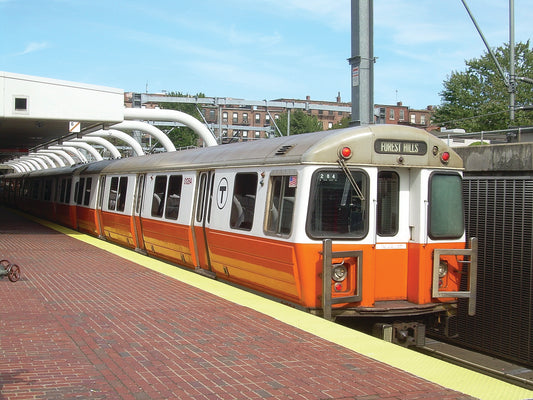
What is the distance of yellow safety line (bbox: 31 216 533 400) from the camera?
5.48 meters

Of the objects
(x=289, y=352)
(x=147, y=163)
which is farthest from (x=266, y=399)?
(x=147, y=163)

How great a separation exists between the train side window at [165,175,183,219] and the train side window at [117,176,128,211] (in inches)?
143

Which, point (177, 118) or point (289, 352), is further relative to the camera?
point (177, 118)

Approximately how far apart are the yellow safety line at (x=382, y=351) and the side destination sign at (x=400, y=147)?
2311 millimetres

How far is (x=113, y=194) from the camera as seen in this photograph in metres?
18.2

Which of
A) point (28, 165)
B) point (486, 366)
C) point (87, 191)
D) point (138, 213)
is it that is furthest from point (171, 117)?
point (28, 165)

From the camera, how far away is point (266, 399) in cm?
508

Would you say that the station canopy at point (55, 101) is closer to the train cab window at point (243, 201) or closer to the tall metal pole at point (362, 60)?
the tall metal pole at point (362, 60)

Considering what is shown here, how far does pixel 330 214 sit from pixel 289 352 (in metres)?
2.29

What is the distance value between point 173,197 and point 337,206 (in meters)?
5.68

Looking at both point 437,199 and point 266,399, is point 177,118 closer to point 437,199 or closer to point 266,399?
point 437,199

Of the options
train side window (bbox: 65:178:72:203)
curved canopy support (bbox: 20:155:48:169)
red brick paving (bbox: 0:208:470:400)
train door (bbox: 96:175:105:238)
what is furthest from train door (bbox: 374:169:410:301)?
curved canopy support (bbox: 20:155:48:169)

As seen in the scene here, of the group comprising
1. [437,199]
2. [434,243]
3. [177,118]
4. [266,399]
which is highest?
[177,118]

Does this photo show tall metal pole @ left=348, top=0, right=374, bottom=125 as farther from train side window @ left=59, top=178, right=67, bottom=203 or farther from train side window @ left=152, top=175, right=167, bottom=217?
train side window @ left=59, top=178, right=67, bottom=203
